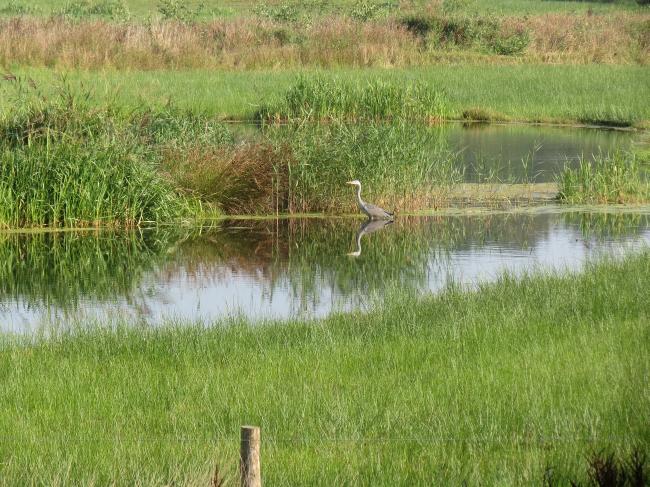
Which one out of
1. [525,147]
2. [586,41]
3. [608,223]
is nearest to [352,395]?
[608,223]

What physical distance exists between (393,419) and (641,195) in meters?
12.6

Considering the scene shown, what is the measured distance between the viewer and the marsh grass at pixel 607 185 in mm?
19047

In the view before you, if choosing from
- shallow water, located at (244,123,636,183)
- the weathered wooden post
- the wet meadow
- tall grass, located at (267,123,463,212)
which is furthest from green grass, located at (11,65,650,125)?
the weathered wooden post

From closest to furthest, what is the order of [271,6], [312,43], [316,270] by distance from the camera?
[316,270] < [312,43] < [271,6]

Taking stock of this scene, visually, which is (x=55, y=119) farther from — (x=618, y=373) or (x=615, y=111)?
(x=615, y=111)

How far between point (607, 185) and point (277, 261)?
6.22 meters

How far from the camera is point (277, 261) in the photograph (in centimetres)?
1570

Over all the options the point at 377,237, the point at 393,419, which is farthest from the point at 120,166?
the point at 393,419

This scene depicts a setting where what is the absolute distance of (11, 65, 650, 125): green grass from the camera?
29.1 m

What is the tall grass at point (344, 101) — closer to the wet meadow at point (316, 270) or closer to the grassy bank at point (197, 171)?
the wet meadow at point (316, 270)

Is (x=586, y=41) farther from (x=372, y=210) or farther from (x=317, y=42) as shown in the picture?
(x=372, y=210)

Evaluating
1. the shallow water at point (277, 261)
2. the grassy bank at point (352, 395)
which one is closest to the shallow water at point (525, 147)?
the shallow water at point (277, 261)

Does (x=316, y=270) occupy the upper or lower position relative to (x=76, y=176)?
lower

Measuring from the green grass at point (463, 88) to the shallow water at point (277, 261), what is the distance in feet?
33.5
